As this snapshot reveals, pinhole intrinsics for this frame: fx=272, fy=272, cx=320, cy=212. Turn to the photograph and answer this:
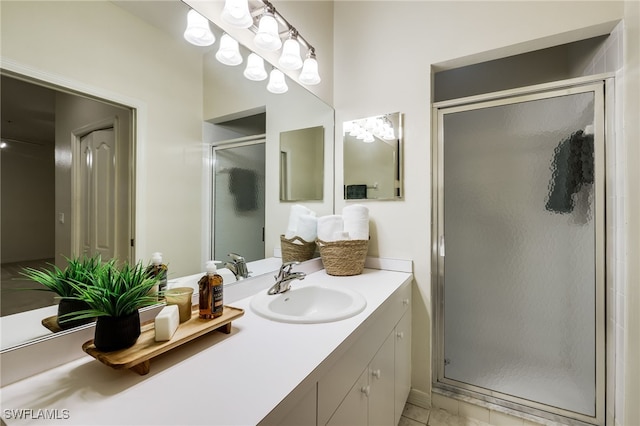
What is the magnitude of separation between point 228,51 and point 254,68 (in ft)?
0.57

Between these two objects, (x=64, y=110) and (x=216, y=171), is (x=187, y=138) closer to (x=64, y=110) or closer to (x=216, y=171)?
(x=216, y=171)

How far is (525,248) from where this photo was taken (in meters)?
1.47

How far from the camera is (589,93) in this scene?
133 centimetres

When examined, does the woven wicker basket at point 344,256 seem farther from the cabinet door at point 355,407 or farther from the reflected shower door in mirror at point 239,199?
the cabinet door at point 355,407

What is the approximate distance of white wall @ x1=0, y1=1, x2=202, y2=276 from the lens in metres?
0.64

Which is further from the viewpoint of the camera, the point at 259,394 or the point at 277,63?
the point at 277,63

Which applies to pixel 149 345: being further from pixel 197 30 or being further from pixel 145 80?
pixel 197 30

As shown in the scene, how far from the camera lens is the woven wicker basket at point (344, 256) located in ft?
5.02

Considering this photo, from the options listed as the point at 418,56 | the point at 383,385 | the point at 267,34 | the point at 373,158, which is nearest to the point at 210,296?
the point at 383,385

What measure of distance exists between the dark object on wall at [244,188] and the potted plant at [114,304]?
57cm

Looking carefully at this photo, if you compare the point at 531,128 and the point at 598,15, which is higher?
the point at 598,15

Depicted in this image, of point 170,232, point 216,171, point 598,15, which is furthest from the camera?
point 598,15

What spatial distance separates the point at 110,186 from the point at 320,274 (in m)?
1.12

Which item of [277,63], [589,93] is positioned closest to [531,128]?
[589,93]
